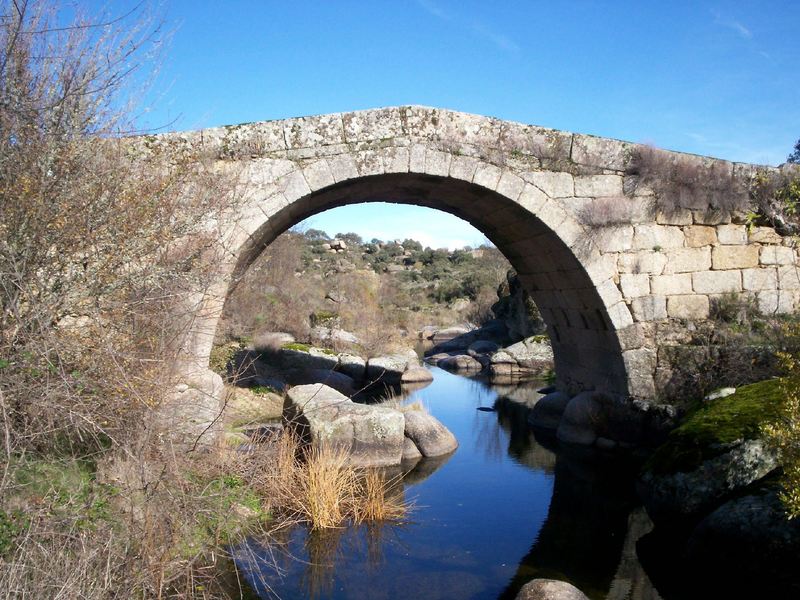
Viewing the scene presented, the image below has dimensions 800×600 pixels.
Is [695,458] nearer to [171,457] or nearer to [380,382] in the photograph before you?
[171,457]

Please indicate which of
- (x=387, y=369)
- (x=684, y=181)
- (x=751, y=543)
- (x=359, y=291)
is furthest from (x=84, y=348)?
(x=359, y=291)

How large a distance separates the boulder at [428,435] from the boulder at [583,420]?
1431 millimetres

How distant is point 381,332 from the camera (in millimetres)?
16156

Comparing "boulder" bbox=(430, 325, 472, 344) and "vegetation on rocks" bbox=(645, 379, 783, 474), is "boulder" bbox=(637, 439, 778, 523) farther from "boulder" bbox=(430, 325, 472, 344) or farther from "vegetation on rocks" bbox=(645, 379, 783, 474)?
"boulder" bbox=(430, 325, 472, 344)

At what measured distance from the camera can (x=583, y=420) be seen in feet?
25.9

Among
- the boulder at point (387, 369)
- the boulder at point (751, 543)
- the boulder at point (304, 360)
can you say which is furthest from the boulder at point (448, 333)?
the boulder at point (751, 543)

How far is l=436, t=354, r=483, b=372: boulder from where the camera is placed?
1575cm

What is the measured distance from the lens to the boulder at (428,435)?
7.51 meters

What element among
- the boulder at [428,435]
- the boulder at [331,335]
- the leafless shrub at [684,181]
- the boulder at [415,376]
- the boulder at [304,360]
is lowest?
the boulder at [428,435]

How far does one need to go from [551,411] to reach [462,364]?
6852 millimetres

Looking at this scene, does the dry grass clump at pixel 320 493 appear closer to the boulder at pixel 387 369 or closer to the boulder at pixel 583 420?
the boulder at pixel 583 420

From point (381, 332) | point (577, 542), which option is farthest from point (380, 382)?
point (577, 542)

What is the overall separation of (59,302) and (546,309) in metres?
6.38

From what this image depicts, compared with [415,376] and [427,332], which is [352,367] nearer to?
[415,376]
